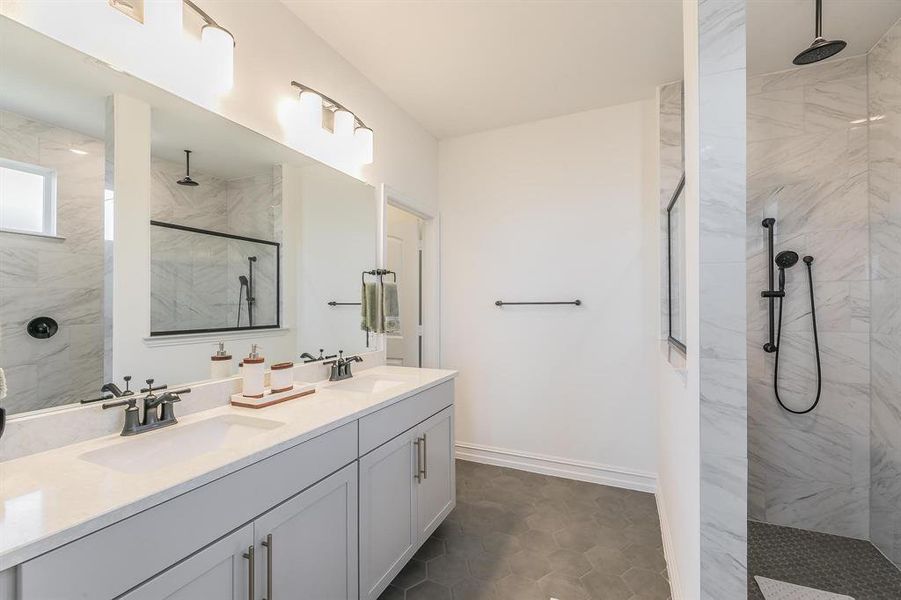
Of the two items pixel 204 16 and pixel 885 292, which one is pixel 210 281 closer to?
pixel 204 16

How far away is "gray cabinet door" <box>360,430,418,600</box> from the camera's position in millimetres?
1514

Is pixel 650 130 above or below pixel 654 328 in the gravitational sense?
above

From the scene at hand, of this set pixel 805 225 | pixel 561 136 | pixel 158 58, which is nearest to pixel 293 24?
pixel 158 58

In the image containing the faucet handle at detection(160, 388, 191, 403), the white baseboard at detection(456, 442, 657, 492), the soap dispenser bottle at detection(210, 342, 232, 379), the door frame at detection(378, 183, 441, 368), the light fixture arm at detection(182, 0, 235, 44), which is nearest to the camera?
the faucet handle at detection(160, 388, 191, 403)

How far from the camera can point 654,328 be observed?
268 cm

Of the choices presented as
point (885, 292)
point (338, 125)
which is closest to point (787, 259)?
point (885, 292)

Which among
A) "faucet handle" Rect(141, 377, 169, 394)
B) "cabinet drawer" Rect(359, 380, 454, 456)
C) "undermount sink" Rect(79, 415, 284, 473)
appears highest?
"faucet handle" Rect(141, 377, 169, 394)

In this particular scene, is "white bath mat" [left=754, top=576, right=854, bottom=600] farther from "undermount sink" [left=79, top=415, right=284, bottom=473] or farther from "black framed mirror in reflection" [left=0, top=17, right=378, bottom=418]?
"black framed mirror in reflection" [left=0, top=17, right=378, bottom=418]

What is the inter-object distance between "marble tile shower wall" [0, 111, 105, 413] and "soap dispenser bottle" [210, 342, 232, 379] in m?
0.35

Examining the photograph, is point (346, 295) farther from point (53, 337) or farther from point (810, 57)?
point (810, 57)

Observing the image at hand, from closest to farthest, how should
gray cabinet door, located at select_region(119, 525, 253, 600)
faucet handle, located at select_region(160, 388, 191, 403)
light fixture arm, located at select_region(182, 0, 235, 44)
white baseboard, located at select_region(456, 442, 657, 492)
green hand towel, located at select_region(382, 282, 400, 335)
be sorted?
gray cabinet door, located at select_region(119, 525, 253, 600) → faucet handle, located at select_region(160, 388, 191, 403) → light fixture arm, located at select_region(182, 0, 235, 44) → green hand towel, located at select_region(382, 282, 400, 335) → white baseboard, located at select_region(456, 442, 657, 492)

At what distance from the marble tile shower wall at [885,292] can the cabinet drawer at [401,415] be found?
7.01 feet

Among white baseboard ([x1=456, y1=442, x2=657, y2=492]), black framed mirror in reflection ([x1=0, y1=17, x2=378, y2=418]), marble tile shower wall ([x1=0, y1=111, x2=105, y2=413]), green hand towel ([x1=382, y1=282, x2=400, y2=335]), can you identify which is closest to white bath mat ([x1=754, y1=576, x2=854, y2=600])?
white baseboard ([x1=456, y1=442, x2=657, y2=492])

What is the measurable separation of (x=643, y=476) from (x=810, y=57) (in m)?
2.41
